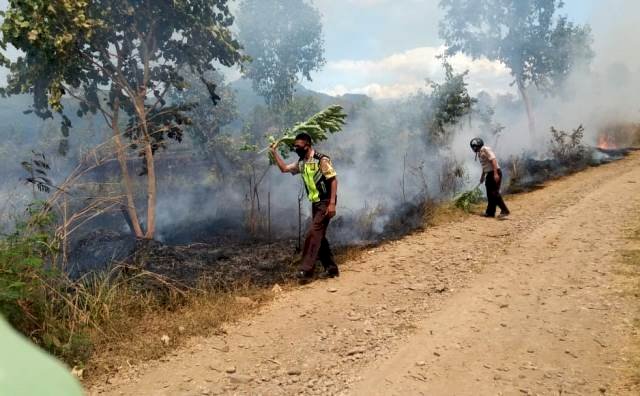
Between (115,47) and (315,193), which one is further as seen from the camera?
(115,47)

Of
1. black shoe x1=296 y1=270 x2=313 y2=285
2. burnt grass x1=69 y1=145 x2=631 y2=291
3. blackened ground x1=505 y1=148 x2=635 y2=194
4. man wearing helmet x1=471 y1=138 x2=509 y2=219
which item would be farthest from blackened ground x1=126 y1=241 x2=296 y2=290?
blackened ground x1=505 y1=148 x2=635 y2=194

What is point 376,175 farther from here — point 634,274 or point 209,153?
point 209,153

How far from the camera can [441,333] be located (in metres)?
3.64

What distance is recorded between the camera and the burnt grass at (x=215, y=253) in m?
5.50

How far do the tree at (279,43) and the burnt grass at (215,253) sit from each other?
15866mm

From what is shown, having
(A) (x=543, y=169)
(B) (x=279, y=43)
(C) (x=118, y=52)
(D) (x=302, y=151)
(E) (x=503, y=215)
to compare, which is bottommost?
(E) (x=503, y=215)

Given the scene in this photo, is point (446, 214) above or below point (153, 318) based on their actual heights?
above

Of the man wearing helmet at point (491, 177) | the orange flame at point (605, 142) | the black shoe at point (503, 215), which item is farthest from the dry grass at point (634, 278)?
the orange flame at point (605, 142)

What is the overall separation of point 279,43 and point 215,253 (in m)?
19.5

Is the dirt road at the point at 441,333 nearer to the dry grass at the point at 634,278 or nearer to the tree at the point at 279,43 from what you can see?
the dry grass at the point at 634,278

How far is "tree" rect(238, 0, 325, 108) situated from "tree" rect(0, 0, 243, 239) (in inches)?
617

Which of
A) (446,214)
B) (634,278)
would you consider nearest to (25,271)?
(634,278)

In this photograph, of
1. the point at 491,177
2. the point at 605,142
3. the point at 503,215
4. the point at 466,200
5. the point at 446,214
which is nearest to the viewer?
the point at 491,177

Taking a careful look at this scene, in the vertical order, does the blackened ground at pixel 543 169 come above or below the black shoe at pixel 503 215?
above
